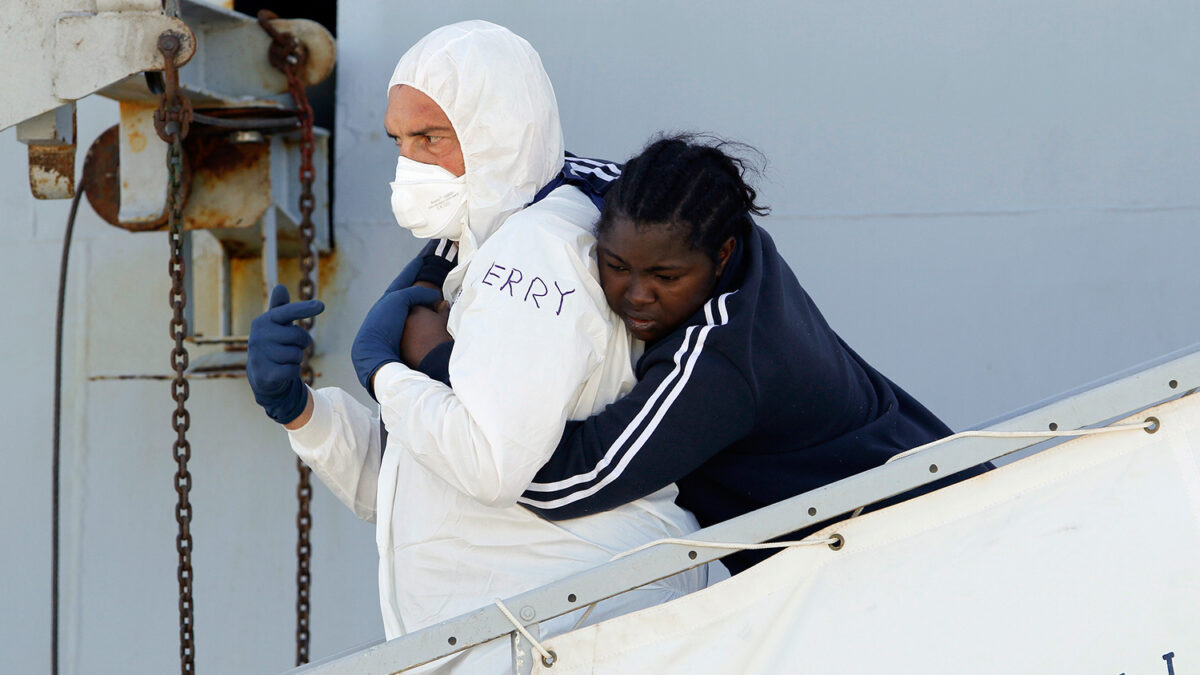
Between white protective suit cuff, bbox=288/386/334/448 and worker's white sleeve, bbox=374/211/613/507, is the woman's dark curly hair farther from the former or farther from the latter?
white protective suit cuff, bbox=288/386/334/448

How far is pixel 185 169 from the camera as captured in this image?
11.1 feet

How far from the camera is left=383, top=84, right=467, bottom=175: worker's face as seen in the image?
6.03ft

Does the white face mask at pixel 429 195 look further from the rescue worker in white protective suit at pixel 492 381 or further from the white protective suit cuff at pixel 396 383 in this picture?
the white protective suit cuff at pixel 396 383

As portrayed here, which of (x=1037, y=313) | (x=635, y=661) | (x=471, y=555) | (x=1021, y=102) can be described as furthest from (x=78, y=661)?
(x=1021, y=102)

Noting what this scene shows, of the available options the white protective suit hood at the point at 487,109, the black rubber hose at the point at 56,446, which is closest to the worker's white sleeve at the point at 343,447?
the white protective suit hood at the point at 487,109

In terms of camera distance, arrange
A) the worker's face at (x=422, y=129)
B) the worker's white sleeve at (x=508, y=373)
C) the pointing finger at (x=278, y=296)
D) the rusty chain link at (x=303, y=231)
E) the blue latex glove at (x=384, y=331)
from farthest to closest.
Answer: the rusty chain link at (x=303, y=231) → the pointing finger at (x=278, y=296) → the worker's face at (x=422, y=129) → the blue latex glove at (x=384, y=331) → the worker's white sleeve at (x=508, y=373)

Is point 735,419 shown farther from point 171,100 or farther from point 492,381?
point 171,100

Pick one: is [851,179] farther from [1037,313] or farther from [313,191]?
[313,191]

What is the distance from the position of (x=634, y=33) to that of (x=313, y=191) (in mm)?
1080

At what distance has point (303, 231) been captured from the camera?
327cm

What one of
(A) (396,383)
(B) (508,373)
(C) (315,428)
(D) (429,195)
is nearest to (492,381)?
(B) (508,373)

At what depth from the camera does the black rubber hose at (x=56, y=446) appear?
3492 millimetres

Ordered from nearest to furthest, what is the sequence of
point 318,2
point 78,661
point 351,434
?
point 351,434 → point 78,661 → point 318,2

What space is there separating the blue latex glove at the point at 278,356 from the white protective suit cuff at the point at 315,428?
68 millimetres
